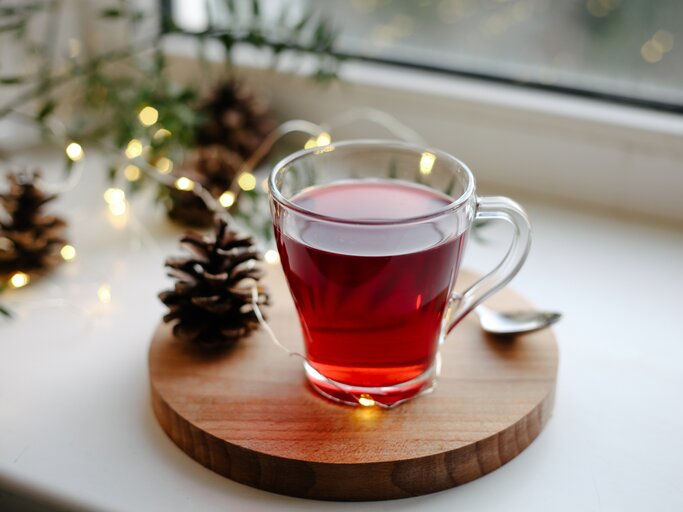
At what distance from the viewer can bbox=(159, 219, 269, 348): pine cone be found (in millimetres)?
649

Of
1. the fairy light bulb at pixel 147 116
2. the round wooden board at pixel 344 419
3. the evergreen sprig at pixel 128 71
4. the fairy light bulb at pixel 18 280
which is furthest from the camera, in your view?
the fairy light bulb at pixel 147 116

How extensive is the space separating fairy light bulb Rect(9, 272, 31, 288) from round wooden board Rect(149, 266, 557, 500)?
20 centimetres

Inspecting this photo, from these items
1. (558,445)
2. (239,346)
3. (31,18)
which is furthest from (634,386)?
(31,18)

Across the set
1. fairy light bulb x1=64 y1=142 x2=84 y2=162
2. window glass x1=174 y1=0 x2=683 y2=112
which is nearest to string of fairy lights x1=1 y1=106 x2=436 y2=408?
fairy light bulb x1=64 y1=142 x2=84 y2=162

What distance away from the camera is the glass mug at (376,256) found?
0.56m

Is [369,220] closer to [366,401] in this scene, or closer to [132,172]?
[366,401]

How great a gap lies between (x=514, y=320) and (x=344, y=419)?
194mm

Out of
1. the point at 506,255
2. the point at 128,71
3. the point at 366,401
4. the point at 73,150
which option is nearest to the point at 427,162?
the point at 506,255

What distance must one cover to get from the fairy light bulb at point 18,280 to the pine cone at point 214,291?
22 cm

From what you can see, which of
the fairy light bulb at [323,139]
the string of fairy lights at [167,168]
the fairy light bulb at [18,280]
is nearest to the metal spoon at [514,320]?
the string of fairy lights at [167,168]

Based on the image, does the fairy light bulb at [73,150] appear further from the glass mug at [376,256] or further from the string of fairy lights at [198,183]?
the glass mug at [376,256]

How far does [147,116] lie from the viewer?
101 cm

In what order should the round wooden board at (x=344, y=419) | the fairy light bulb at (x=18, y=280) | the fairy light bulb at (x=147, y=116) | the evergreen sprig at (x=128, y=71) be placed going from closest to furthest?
the round wooden board at (x=344, y=419) < the fairy light bulb at (x=18, y=280) < the evergreen sprig at (x=128, y=71) < the fairy light bulb at (x=147, y=116)

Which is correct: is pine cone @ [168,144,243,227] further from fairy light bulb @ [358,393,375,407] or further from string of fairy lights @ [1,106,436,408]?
fairy light bulb @ [358,393,375,407]
